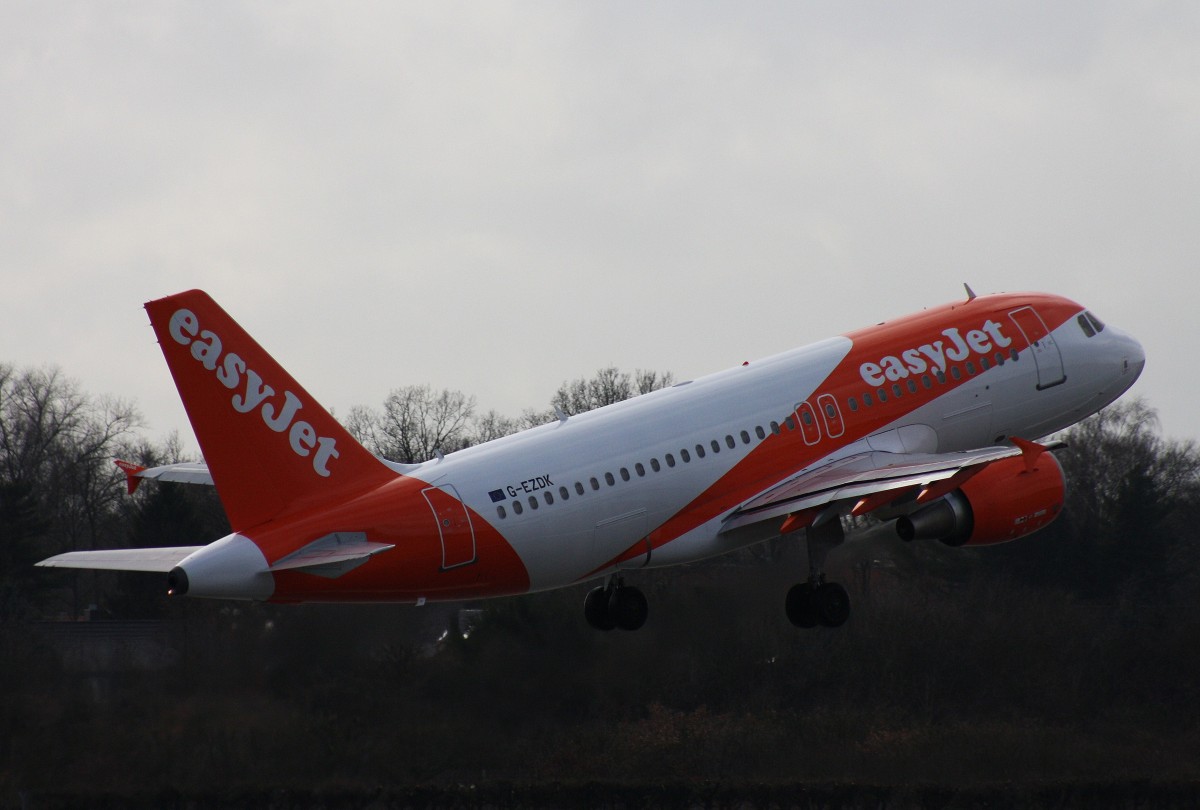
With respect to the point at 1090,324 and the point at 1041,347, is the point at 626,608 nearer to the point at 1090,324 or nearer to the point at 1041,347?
the point at 1041,347

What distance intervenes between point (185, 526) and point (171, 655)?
1540 centimetres

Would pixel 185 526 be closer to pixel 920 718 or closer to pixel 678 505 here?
pixel 920 718

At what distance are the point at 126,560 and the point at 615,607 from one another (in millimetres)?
11361

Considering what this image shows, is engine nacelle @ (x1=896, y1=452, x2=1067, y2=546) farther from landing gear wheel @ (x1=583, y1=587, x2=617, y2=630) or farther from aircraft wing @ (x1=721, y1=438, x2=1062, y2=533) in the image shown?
landing gear wheel @ (x1=583, y1=587, x2=617, y2=630)

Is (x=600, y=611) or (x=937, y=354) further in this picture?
(x=937, y=354)

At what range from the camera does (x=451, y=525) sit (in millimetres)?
32844

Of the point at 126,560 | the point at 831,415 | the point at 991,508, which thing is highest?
the point at 831,415

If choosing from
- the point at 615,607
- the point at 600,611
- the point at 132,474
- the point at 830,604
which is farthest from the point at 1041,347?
the point at 132,474

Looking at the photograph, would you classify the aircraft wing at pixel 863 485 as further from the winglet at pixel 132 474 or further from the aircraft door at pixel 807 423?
the winglet at pixel 132 474

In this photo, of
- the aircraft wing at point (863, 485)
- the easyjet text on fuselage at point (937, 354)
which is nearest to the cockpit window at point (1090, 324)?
the easyjet text on fuselage at point (937, 354)

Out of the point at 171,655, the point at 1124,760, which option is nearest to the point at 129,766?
the point at 171,655

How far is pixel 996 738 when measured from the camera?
54.0 m

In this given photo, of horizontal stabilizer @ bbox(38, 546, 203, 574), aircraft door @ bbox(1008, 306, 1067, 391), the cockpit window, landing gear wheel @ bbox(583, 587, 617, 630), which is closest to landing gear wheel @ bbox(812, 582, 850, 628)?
landing gear wheel @ bbox(583, 587, 617, 630)

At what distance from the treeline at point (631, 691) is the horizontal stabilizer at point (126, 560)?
1606 centimetres
